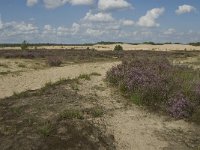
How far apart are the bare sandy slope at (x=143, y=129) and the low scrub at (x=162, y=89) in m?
0.39

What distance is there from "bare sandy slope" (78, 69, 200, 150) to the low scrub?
1.29 ft

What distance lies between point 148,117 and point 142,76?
9.43ft

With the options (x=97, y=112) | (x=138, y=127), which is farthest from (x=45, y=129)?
(x=138, y=127)

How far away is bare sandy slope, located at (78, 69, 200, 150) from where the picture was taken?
31.9 ft

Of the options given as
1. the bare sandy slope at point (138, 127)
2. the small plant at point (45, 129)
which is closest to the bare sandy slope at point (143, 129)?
the bare sandy slope at point (138, 127)

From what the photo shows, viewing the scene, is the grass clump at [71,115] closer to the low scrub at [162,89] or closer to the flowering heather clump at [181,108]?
the low scrub at [162,89]

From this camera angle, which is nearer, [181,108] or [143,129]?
[143,129]

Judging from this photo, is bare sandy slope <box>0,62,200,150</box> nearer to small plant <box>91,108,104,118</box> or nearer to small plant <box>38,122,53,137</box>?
small plant <box>91,108,104,118</box>

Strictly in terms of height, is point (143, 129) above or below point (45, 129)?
below

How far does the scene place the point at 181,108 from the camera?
11.7m

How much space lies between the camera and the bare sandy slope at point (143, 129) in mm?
9719

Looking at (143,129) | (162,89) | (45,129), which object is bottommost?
(143,129)

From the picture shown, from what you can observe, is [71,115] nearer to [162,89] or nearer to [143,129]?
[143,129]

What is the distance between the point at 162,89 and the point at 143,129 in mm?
2682
